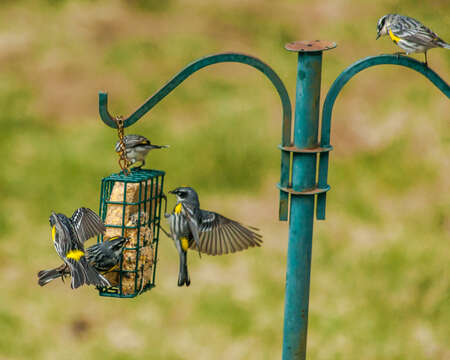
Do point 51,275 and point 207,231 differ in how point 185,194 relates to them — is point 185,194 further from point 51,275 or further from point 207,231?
point 51,275

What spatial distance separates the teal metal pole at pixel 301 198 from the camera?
415cm

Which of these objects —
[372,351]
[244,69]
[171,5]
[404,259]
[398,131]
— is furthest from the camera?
[171,5]

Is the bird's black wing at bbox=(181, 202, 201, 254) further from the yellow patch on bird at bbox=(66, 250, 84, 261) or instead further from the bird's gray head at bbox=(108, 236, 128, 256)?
the yellow patch on bird at bbox=(66, 250, 84, 261)

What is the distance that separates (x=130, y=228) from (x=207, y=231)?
Answer: 54cm

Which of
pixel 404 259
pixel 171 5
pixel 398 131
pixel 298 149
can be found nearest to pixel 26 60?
pixel 171 5

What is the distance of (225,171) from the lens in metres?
11.6

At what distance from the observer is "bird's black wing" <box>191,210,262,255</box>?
17.5 ft

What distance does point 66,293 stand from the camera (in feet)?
32.3

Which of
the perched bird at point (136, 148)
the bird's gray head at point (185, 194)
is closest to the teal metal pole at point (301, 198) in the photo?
the bird's gray head at point (185, 194)

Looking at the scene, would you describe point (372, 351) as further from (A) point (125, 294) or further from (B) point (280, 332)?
(A) point (125, 294)

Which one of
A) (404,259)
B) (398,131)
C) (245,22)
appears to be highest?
(245,22)

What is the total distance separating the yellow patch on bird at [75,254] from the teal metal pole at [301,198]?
1.43m

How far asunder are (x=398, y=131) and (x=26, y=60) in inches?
253

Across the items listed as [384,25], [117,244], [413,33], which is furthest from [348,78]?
[117,244]
